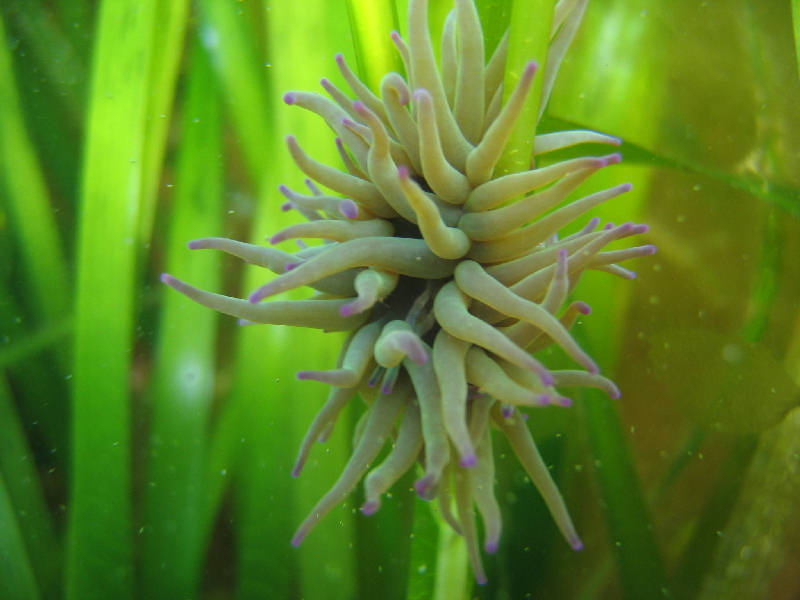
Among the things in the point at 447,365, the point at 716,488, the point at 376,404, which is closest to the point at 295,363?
the point at 376,404

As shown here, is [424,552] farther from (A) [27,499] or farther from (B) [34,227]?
(B) [34,227]

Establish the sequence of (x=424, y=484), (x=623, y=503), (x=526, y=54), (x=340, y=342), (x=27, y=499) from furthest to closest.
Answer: (x=27, y=499), (x=340, y=342), (x=623, y=503), (x=526, y=54), (x=424, y=484)

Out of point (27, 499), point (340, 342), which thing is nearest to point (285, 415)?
point (340, 342)

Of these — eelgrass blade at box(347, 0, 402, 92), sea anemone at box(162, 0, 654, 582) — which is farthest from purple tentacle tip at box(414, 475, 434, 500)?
eelgrass blade at box(347, 0, 402, 92)

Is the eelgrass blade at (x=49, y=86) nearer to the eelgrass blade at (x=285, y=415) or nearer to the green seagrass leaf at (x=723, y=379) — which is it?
the eelgrass blade at (x=285, y=415)

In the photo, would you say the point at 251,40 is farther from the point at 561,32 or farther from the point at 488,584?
the point at 488,584

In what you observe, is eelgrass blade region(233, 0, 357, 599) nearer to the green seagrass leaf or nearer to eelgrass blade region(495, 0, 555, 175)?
eelgrass blade region(495, 0, 555, 175)
